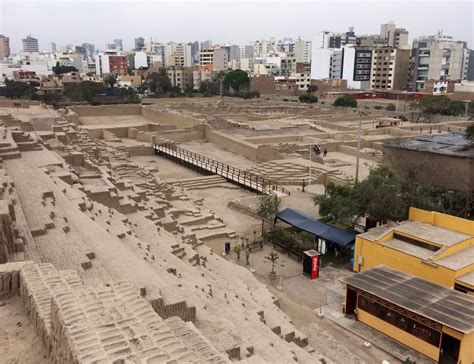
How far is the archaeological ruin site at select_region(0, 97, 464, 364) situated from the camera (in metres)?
5.16

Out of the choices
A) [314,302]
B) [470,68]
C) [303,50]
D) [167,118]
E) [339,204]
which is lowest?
[314,302]

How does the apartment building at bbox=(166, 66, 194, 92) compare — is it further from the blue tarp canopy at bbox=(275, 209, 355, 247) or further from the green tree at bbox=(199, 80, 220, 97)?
the blue tarp canopy at bbox=(275, 209, 355, 247)

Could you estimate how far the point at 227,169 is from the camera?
79.0 feet

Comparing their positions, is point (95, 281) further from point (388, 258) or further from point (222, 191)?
point (222, 191)

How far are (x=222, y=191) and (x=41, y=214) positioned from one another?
11633 millimetres

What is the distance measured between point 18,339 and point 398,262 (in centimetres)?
970

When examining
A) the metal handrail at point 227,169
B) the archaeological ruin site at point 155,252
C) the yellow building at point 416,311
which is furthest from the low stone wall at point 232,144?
the yellow building at point 416,311

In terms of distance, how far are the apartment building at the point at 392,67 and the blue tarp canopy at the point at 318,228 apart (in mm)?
63469

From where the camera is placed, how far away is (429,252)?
12.5 m

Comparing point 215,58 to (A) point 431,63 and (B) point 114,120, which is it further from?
(B) point 114,120

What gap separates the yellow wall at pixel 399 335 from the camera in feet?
32.1

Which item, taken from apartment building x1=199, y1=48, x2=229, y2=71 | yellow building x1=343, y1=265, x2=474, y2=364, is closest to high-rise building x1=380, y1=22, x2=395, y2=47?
apartment building x1=199, y1=48, x2=229, y2=71

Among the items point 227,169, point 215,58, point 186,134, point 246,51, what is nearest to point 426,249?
point 227,169

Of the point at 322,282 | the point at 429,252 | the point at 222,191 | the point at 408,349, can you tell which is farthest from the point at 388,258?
the point at 222,191
